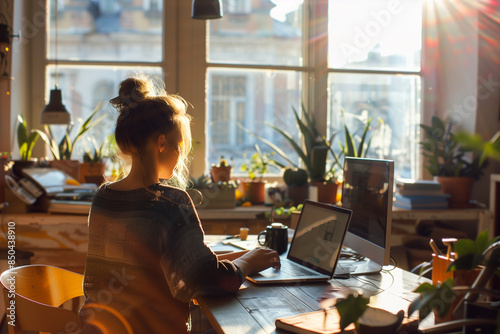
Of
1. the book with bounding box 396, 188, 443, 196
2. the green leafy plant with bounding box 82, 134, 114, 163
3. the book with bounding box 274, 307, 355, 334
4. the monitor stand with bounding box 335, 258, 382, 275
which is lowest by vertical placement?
the monitor stand with bounding box 335, 258, 382, 275

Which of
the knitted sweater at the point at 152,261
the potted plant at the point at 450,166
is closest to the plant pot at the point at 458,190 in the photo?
the potted plant at the point at 450,166

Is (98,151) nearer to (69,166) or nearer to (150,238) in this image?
(69,166)

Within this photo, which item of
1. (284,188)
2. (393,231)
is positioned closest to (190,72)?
(284,188)

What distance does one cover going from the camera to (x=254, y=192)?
138 inches

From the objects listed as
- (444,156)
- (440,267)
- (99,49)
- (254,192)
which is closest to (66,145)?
(99,49)

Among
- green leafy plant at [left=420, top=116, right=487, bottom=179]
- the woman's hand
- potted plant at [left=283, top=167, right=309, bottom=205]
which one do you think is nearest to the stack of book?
green leafy plant at [left=420, top=116, right=487, bottom=179]

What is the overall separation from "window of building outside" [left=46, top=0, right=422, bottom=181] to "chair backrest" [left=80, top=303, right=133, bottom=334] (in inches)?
85.5

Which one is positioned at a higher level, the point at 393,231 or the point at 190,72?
the point at 190,72

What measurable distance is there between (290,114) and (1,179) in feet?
6.39

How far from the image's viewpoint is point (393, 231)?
10.9 feet

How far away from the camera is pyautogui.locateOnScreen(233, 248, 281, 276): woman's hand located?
5.41 ft

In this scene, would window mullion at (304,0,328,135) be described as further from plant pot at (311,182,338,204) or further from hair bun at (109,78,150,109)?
hair bun at (109,78,150,109)

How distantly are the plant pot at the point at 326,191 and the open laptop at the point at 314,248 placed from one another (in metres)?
1.36

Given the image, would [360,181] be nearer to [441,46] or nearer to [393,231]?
[393,231]
